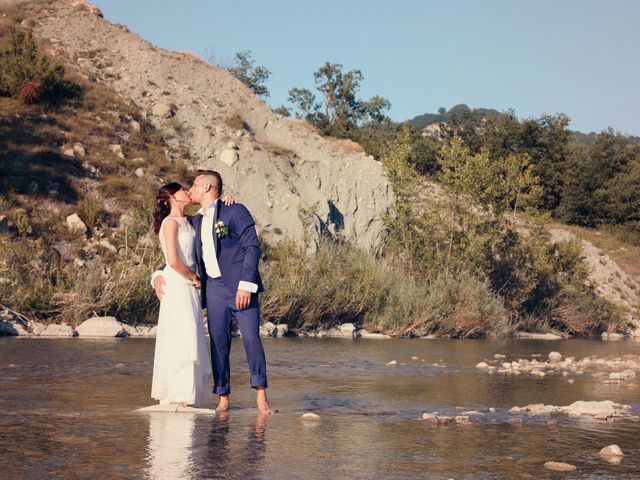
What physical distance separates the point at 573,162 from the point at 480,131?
7528mm

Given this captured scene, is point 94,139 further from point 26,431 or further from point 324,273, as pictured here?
point 26,431

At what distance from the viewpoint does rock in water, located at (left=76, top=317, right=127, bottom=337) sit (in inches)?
741

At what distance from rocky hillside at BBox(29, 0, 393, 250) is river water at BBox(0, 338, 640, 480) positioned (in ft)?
71.4

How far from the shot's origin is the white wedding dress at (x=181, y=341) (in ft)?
28.1

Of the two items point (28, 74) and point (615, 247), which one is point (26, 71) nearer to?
point (28, 74)

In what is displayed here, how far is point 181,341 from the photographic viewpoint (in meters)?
8.65

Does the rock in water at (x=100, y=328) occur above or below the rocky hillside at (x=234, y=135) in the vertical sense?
below

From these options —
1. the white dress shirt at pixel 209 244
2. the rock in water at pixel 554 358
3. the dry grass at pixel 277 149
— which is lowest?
the rock in water at pixel 554 358

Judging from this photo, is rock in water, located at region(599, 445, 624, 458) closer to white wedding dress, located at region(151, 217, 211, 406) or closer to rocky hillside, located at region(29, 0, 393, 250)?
white wedding dress, located at region(151, 217, 211, 406)

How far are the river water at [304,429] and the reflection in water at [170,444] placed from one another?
0.6 inches

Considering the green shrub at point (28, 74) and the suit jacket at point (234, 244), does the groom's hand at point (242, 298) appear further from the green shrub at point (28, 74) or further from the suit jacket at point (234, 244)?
the green shrub at point (28, 74)

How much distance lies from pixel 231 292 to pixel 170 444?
241 cm

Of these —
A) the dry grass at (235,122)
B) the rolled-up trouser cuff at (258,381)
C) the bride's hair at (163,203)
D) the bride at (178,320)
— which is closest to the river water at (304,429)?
the rolled-up trouser cuff at (258,381)

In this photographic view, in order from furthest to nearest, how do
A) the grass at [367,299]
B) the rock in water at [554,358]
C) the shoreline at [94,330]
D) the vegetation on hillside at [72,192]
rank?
the grass at [367,299]
the vegetation on hillside at [72,192]
the shoreline at [94,330]
the rock in water at [554,358]
